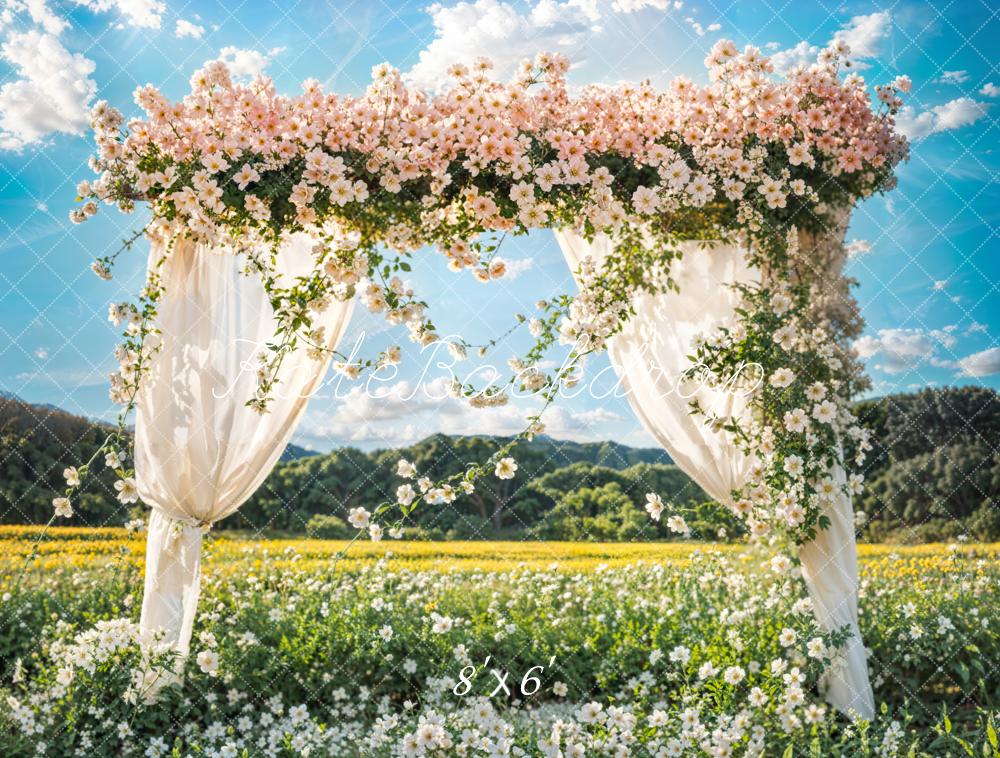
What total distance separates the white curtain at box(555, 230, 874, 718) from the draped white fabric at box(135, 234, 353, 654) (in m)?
1.29

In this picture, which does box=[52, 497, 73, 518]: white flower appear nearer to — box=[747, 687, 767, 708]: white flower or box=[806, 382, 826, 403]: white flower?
box=[747, 687, 767, 708]: white flower

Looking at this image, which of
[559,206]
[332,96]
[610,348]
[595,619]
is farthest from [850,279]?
[332,96]

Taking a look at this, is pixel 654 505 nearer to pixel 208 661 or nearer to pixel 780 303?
pixel 780 303

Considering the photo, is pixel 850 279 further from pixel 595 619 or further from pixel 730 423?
pixel 595 619

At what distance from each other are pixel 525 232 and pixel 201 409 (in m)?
1.53

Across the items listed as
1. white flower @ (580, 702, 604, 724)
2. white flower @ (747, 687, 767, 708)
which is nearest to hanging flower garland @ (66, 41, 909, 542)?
white flower @ (747, 687, 767, 708)

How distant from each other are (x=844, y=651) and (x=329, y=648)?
2272mm

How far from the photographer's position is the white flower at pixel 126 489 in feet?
10.3

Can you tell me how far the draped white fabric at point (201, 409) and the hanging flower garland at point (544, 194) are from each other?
0.34ft

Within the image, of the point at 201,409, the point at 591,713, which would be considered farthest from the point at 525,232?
the point at 591,713

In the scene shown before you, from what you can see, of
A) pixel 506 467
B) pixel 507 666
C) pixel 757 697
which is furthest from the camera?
pixel 507 666

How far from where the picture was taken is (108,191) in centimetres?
308

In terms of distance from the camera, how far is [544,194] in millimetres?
3148

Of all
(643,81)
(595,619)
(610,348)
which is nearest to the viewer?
(643,81)
